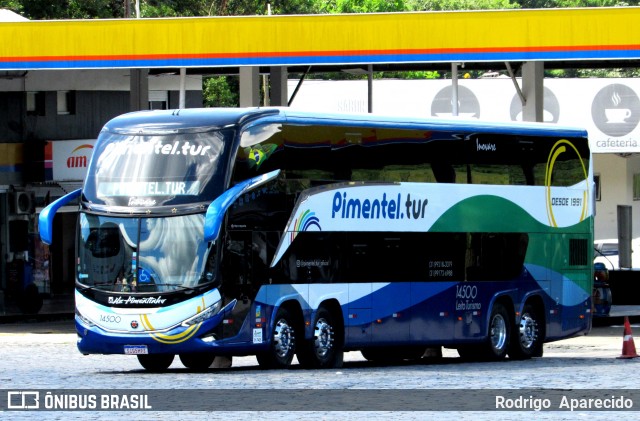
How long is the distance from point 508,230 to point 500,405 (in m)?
10.3

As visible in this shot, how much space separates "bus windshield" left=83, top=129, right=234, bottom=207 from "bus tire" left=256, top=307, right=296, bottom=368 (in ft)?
7.58

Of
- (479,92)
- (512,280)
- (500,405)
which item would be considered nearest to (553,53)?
(512,280)

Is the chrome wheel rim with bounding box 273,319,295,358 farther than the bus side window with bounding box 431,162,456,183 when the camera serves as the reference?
No

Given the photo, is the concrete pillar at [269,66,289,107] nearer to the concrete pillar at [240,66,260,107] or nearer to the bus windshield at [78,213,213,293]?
the concrete pillar at [240,66,260,107]

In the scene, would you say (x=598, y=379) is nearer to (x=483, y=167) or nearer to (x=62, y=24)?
(x=483, y=167)

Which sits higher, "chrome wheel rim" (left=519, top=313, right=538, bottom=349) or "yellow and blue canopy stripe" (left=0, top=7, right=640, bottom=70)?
"yellow and blue canopy stripe" (left=0, top=7, right=640, bottom=70)

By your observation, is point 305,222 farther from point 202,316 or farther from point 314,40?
point 314,40

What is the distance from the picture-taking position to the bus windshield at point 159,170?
20391mm

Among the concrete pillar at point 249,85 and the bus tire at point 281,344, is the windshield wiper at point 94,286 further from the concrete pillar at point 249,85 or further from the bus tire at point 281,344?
the concrete pillar at point 249,85

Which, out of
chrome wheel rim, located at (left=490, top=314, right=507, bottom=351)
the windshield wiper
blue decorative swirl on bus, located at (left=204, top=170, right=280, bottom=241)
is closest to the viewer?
blue decorative swirl on bus, located at (left=204, top=170, right=280, bottom=241)

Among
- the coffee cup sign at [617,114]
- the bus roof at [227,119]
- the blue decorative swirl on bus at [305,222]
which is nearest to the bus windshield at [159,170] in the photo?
the bus roof at [227,119]

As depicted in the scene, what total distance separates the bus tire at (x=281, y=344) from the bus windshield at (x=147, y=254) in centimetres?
152

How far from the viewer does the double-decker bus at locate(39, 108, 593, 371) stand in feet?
66.9

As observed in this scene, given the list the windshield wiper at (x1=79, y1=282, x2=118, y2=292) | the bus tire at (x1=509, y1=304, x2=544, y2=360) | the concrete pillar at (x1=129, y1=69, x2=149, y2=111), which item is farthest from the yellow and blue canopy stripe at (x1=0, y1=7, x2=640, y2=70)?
the windshield wiper at (x1=79, y1=282, x2=118, y2=292)
